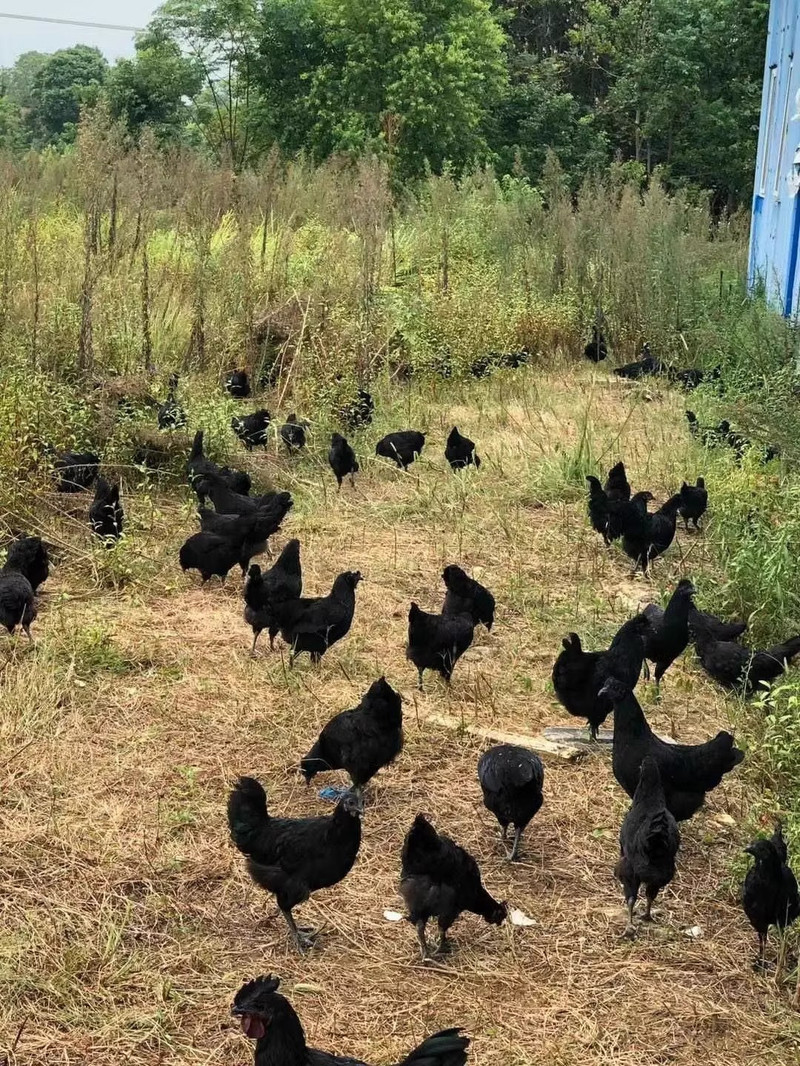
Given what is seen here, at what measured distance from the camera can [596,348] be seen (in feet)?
46.3

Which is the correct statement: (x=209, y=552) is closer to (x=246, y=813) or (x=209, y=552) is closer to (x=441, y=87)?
(x=246, y=813)

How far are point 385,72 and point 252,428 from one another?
61.2 feet

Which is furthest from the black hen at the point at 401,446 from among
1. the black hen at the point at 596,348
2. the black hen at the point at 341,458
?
the black hen at the point at 596,348

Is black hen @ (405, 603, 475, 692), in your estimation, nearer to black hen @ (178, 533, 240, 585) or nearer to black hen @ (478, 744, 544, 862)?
black hen @ (478, 744, 544, 862)

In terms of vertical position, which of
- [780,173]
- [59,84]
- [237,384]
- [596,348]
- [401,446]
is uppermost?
[59,84]

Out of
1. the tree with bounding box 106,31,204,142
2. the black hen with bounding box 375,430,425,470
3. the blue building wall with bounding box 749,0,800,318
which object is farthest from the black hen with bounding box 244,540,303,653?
the tree with bounding box 106,31,204,142

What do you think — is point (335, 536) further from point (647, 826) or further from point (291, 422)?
point (647, 826)

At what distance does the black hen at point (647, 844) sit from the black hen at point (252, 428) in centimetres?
638

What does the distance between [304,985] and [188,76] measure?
25.8 m

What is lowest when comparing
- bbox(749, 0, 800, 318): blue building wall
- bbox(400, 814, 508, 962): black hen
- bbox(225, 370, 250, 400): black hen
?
bbox(400, 814, 508, 962): black hen

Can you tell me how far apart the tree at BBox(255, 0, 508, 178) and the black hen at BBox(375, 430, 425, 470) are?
52.1 ft

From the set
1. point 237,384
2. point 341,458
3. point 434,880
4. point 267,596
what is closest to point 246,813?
point 434,880

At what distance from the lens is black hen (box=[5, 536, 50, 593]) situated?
250 inches

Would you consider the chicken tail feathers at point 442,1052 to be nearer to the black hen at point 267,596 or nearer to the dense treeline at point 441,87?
the black hen at point 267,596
